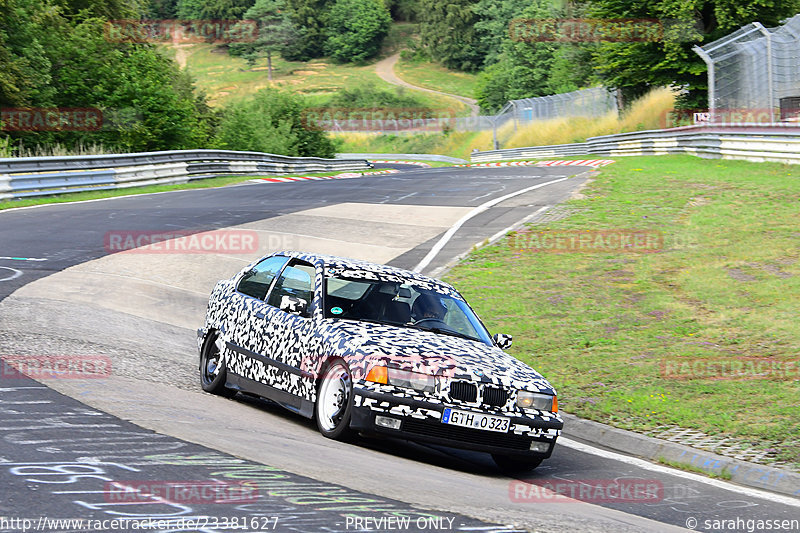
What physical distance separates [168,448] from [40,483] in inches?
47.7

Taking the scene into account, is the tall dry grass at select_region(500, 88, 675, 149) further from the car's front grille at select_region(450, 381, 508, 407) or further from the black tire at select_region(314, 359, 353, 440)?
the black tire at select_region(314, 359, 353, 440)

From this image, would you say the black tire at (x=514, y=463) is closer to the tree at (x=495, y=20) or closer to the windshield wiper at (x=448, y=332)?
the windshield wiper at (x=448, y=332)

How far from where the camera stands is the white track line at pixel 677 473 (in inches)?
291

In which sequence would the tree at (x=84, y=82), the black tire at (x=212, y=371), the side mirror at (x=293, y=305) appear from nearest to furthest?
the side mirror at (x=293, y=305), the black tire at (x=212, y=371), the tree at (x=84, y=82)

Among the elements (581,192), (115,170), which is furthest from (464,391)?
(115,170)

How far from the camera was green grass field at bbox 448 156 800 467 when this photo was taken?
977cm

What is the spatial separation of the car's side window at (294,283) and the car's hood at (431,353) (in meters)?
0.81

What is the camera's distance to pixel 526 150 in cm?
6619

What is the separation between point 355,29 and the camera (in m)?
166

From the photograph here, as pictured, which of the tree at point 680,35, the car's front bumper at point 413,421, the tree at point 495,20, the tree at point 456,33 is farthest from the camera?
the tree at point 456,33

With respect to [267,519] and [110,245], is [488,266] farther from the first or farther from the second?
[267,519]

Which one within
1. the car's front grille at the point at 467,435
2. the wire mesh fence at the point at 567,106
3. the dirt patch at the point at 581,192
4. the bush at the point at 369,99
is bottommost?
the car's front grille at the point at 467,435

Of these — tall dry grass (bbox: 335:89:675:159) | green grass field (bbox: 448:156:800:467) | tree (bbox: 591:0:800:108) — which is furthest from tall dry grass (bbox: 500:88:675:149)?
green grass field (bbox: 448:156:800:467)

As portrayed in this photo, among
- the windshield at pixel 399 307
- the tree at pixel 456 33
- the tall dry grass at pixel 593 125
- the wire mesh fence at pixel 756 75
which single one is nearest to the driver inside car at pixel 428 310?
the windshield at pixel 399 307
